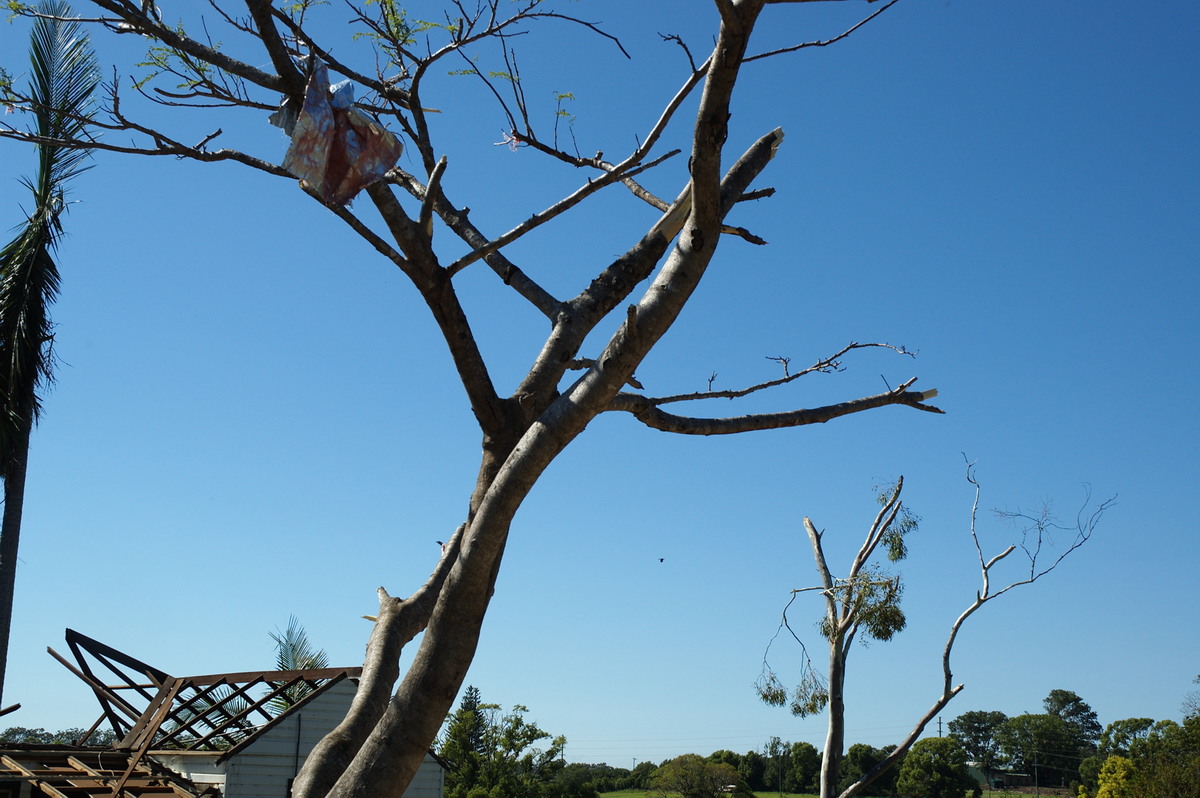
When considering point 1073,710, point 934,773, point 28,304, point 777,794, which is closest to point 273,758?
point 28,304

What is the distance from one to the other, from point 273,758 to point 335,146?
11370mm

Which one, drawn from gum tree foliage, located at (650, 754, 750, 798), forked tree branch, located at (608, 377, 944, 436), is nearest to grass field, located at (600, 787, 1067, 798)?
gum tree foliage, located at (650, 754, 750, 798)

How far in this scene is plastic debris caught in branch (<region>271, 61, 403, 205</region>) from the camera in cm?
399

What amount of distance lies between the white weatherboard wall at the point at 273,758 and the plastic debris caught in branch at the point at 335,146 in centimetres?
1103

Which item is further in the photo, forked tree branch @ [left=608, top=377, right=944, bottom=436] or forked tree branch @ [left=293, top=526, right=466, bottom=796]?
forked tree branch @ [left=608, top=377, right=944, bottom=436]

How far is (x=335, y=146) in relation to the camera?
4.05 m

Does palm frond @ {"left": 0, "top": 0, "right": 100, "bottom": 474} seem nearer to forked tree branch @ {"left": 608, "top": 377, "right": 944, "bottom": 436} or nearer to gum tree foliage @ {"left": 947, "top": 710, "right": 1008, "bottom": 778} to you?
forked tree branch @ {"left": 608, "top": 377, "right": 944, "bottom": 436}

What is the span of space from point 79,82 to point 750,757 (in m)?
59.6

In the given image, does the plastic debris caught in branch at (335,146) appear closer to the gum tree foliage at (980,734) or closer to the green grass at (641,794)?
the green grass at (641,794)

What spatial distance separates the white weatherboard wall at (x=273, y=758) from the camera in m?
13.1

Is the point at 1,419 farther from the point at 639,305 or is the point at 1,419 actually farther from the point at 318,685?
the point at 639,305

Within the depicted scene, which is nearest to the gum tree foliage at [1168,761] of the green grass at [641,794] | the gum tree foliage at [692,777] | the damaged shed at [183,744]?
the gum tree foliage at [692,777]

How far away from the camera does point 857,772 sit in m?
56.5

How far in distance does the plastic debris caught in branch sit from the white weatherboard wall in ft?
36.2
